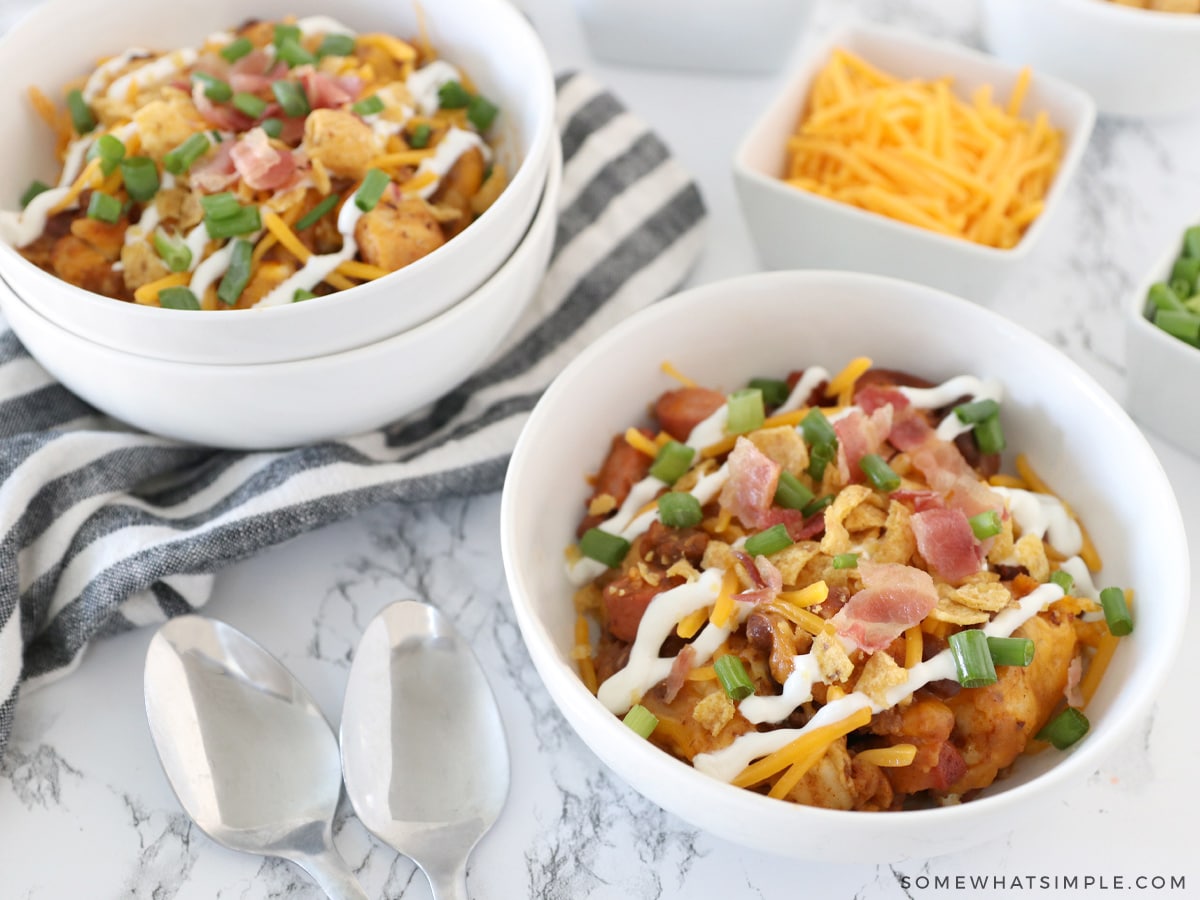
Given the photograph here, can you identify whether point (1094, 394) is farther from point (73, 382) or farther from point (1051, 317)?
point (73, 382)

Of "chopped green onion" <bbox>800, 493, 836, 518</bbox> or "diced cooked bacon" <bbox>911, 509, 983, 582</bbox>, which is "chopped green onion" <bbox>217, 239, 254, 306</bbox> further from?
"diced cooked bacon" <bbox>911, 509, 983, 582</bbox>

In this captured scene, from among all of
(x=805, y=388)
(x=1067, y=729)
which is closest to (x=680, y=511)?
(x=805, y=388)

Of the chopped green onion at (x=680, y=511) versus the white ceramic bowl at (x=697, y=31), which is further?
the white ceramic bowl at (x=697, y=31)

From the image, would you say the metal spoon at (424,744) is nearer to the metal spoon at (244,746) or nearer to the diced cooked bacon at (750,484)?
the metal spoon at (244,746)

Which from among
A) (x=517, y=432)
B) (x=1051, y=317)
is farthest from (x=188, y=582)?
(x=1051, y=317)

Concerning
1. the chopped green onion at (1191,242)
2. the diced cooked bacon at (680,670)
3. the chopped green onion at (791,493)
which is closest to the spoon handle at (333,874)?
the diced cooked bacon at (680,670)

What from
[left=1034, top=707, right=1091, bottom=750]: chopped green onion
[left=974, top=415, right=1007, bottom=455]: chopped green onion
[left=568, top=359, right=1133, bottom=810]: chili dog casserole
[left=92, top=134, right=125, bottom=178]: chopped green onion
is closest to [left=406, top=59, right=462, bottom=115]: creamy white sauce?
[left=92, top=134, right=125, bottom=178]: chopped green onion

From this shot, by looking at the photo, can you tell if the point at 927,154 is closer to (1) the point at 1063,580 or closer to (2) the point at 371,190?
(1) the point at 1063,580
